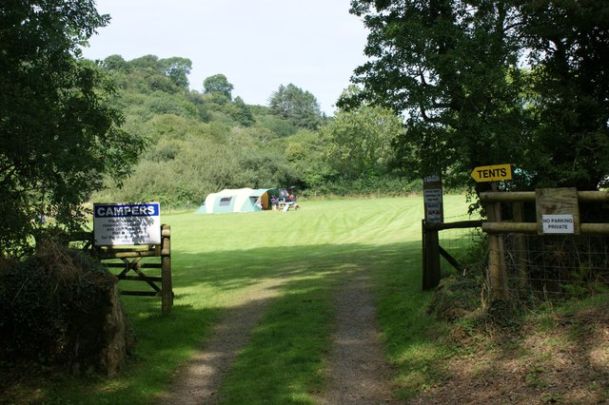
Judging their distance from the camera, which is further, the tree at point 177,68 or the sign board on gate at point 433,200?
the tree at point 177,68

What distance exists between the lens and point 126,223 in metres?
10.6

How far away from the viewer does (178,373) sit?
734 cm

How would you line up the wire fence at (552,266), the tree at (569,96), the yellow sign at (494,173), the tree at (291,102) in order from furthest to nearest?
the tree at (291,102) → the tree at (569,96) → the yellow sign at (494,173) → the wire fence at (552,266)

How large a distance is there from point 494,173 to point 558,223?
190 centimetres

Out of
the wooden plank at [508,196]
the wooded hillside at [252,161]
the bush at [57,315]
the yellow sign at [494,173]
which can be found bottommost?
the bush at [57,315]

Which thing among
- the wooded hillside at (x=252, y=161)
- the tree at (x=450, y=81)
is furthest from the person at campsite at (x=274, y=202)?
the tree at (x=450, y=81)

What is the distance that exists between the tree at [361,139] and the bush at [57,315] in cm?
6277

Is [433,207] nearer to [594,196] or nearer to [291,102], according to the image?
[594,196]

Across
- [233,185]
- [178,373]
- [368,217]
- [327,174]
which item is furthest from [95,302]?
[327,174]

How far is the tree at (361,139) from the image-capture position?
6988 centimetres

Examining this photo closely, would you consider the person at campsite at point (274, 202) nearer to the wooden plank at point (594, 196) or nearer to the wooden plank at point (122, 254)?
the wooden plank at point (122, 254)

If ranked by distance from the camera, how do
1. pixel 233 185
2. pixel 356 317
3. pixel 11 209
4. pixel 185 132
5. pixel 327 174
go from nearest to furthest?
pixel 11 209 → pixel 356 317 → pixel 233 185 → pixel 327 174 → pixel 185 132

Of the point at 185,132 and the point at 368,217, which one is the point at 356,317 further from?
the point at 185,132

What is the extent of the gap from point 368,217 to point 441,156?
27.3m
